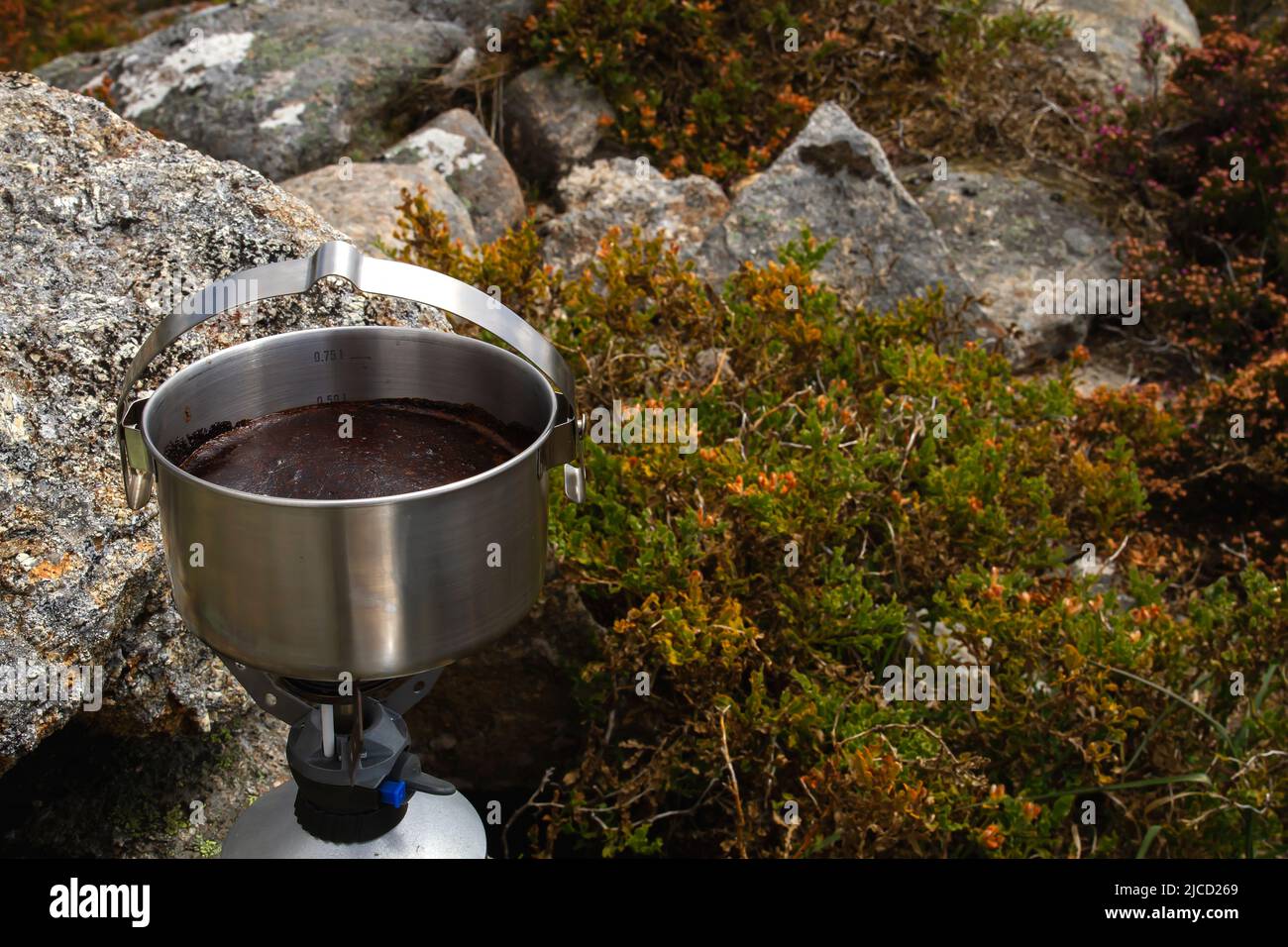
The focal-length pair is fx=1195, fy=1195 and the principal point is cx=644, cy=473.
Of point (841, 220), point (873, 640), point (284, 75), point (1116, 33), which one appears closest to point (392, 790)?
point (873, 640)

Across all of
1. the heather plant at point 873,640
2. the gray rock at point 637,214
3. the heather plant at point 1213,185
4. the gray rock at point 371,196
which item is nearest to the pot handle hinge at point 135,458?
the heather plant at point 873,640

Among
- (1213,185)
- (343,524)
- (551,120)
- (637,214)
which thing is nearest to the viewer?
(343,524)

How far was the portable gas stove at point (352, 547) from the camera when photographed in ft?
5.56

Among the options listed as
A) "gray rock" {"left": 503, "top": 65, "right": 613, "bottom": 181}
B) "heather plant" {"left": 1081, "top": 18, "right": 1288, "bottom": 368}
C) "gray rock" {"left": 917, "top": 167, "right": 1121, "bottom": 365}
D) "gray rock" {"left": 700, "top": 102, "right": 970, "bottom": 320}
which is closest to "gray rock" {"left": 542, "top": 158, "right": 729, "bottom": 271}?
"gray rock" {"left": 700, "top": 102, "right": 970, "bottom": 320}

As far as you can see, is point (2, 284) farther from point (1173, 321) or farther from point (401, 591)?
A: point (1173, 321)

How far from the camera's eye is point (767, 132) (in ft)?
21.7

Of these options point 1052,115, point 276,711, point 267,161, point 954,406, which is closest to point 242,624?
point 276,711

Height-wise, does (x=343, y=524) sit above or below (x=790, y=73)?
above

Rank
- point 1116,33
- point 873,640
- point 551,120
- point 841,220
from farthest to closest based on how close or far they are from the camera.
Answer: point 1116,33, point 551,120, point 841,220, point 873,640

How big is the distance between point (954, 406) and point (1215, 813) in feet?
4.71

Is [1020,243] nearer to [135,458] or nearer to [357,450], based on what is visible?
[357,450]

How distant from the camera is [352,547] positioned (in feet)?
5.49

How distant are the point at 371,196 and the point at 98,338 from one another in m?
2.51

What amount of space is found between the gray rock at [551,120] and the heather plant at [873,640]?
8.72 feet
